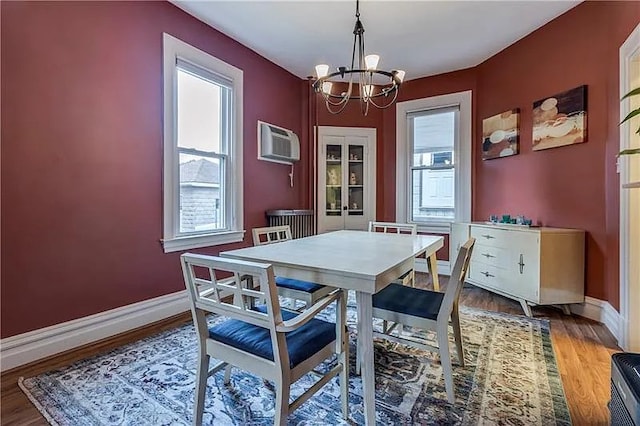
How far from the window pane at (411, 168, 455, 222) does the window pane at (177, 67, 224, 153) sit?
2758 millimetres

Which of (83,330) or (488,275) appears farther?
(488,275)

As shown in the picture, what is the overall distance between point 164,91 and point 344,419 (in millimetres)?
2795

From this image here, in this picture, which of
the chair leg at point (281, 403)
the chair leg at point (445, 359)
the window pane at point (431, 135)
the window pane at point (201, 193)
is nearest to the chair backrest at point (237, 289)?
the chair leg at point (281, 403)

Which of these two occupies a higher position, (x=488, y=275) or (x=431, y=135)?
(x=431, y=135)

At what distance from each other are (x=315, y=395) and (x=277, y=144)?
3.03 metres

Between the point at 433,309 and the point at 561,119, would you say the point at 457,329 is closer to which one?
the point at 433,309

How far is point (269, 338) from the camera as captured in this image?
1366mm

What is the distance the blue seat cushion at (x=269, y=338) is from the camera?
1.31m

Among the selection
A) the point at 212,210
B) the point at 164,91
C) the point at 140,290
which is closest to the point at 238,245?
the point at 212,210

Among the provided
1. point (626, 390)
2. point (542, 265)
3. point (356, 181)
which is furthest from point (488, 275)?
point (626, 390)

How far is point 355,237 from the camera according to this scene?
2.63 m

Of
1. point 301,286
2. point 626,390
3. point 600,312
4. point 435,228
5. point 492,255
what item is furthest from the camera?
point 435,228

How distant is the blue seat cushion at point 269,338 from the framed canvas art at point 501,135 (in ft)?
10.6

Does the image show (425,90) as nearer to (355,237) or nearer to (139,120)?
(355,237)
